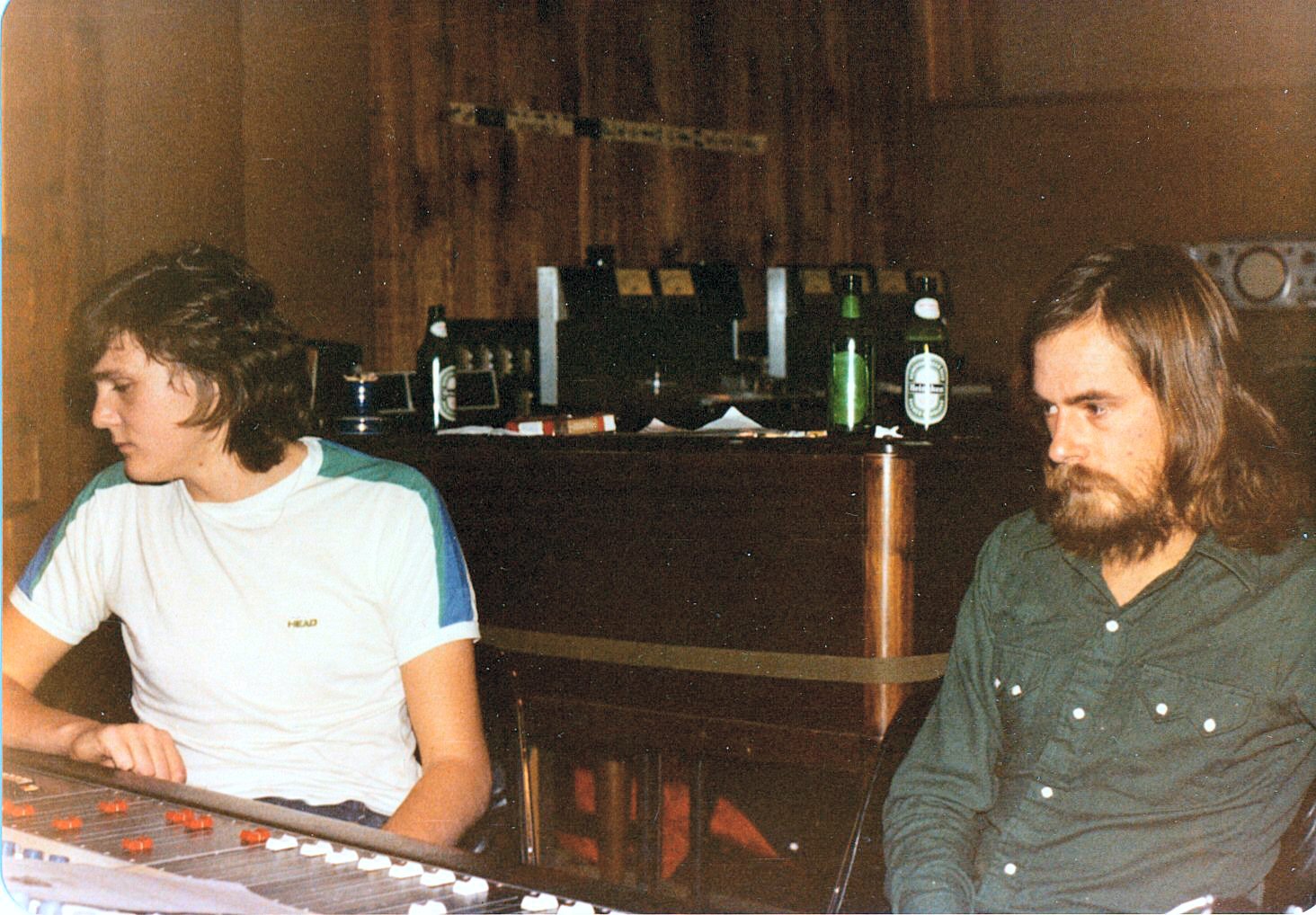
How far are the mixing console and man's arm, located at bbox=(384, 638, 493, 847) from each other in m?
0.40

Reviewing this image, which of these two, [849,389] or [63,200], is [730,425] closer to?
[849,389]

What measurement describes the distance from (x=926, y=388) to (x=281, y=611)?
1.28m

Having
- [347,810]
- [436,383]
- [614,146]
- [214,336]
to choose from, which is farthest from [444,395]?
[614,146]

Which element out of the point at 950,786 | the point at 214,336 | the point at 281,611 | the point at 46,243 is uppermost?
the point at 46,243

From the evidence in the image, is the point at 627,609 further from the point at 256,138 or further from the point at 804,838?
the point at 256,138

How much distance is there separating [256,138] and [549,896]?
2.67 metres

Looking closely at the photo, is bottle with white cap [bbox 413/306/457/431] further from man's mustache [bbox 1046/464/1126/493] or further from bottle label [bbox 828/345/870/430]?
man's mustache [bbox 1046/464/1126/493]

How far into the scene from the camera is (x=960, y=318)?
5.53 metres

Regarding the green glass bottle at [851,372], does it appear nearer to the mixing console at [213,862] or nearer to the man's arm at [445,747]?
the man's arm at [445,747]

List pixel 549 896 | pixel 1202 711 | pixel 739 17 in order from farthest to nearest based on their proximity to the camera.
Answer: pixel 739 17 → pixel 1202 711 → pixel 549 896

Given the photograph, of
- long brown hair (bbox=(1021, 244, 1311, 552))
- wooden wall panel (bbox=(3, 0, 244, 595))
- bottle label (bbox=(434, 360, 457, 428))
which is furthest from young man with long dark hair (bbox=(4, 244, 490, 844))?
bottle label (bbox=(434, 360, 457, 428))

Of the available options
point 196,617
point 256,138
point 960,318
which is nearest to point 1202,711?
point 196,617

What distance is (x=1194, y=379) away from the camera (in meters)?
1.41

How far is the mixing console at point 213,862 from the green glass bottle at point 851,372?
1.63m
